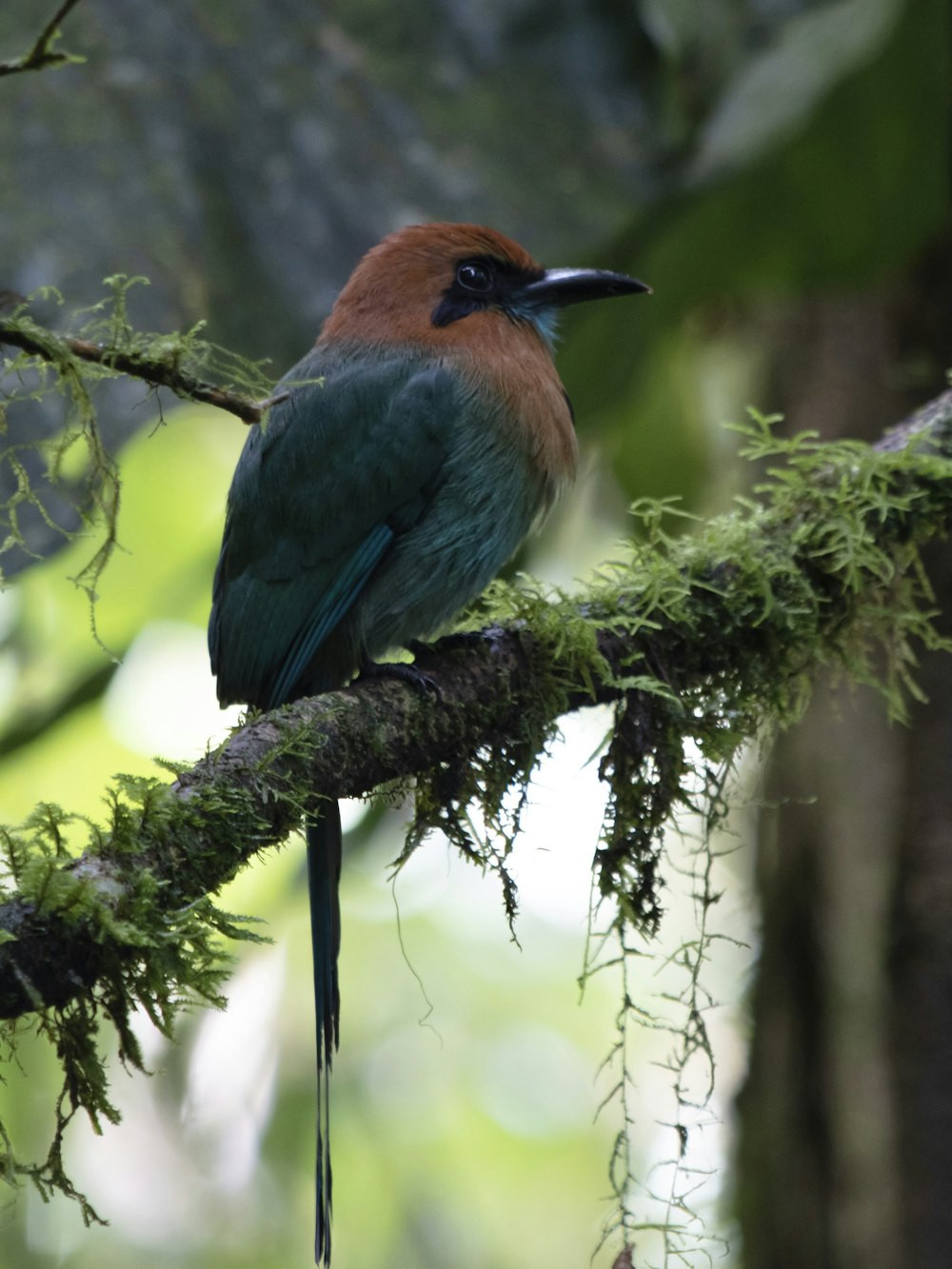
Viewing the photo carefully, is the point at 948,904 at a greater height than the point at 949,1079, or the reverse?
the point at 948,904

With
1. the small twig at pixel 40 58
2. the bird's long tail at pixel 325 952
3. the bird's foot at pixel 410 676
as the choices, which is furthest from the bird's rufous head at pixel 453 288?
the small twig at pixel 40 58

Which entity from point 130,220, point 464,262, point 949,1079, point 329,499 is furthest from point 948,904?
point 130,220

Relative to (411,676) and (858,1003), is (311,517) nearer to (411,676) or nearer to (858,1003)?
(411,676)

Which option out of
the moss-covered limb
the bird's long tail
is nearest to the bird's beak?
the moss-covered limb

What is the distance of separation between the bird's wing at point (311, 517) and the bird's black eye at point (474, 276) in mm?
442

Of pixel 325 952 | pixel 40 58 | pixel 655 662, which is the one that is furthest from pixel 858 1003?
pixel 40 58

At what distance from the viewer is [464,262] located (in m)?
3.12

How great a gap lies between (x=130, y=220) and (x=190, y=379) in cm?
167

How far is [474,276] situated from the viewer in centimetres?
311

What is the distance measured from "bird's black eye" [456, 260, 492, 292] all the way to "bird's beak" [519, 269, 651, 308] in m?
0.08

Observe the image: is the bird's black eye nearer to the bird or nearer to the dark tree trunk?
the bird

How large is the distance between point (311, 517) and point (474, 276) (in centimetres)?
78

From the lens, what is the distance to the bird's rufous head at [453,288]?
303 cm

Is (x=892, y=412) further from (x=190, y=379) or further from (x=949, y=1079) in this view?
(x=190, y=379)
